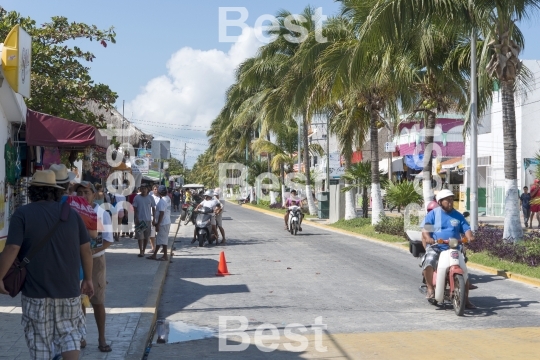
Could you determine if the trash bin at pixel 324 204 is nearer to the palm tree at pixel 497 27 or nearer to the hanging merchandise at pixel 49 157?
the palm tree at pixel 497 27

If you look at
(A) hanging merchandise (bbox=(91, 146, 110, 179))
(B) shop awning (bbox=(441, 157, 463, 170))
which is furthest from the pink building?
(A) hanging merchandise (bbox=(91, 146, 110, 179))

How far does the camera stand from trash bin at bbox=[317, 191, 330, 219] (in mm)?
37812

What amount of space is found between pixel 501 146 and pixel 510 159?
74.8 feet

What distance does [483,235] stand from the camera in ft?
61.9

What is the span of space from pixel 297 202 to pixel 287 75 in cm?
905

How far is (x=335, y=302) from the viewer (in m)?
11.4

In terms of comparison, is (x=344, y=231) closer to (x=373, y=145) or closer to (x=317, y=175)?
(x=373, y=145)

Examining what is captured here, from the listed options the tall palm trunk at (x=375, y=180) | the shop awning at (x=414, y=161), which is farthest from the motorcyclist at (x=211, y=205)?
the shop awning at (x=414, y=161)

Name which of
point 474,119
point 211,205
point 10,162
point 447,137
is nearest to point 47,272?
point 10,162

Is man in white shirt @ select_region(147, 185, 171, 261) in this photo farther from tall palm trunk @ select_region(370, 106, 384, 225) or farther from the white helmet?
tall palm trunk @ select_region(370, 106, 384, 225)

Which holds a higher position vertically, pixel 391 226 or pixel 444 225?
pixel 444 225

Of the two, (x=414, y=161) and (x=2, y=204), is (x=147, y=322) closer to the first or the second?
(x=2, y=204)

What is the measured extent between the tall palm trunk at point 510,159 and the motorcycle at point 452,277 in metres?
6.93

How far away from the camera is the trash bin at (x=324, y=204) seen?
3781 cm
